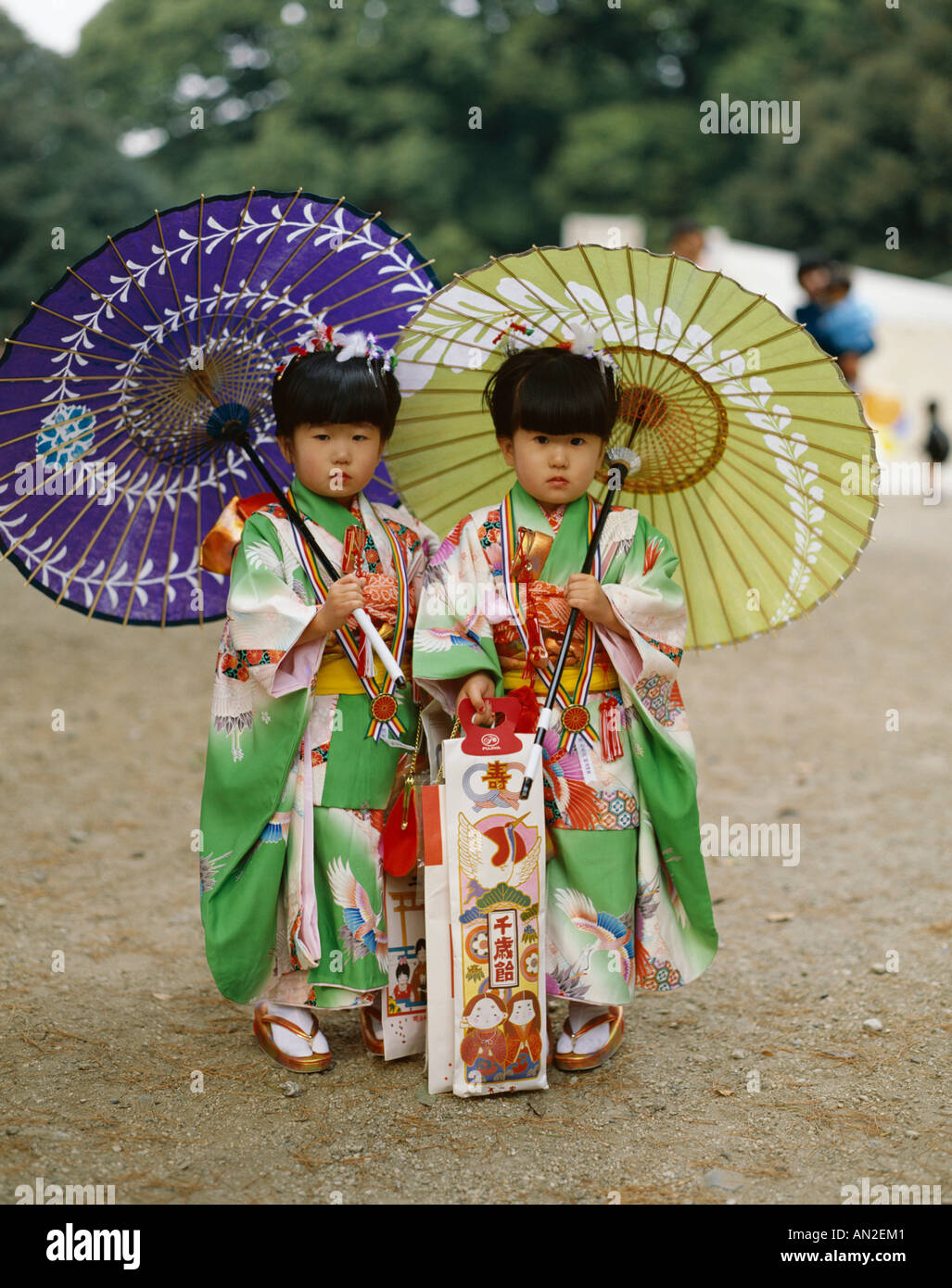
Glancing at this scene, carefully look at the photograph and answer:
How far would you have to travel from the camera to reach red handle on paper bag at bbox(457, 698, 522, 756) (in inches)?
107

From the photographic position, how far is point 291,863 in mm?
2889

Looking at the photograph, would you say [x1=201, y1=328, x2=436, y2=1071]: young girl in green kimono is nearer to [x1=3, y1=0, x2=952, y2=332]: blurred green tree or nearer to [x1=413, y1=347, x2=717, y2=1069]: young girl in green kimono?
[x1=413, y1=347, x2=717, y2=1069]: young girl in green kimono

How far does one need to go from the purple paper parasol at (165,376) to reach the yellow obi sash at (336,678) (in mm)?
454

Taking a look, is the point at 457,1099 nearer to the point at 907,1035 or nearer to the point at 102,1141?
the point at 102,1141

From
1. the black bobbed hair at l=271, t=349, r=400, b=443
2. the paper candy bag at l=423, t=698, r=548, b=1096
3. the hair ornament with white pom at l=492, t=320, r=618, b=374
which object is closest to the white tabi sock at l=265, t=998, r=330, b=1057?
the paper candy bag at l=423, t=698, r=548, b=1096

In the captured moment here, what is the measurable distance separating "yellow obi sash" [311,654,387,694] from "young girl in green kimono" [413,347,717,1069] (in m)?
0.18

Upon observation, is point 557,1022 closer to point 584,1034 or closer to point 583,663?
point 584,1034

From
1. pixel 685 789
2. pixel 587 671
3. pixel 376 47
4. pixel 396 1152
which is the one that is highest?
pixel 376 47

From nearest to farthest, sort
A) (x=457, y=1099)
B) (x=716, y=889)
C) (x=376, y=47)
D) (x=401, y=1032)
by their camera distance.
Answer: (x=457, y=1099) → (x=401, y=1032) → (x=716, y=889) → (x=376, y=47)

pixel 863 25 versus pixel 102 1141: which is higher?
pixel 863 25

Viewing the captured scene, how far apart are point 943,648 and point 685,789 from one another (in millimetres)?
5714

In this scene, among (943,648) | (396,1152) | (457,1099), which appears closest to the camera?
(396,1152)

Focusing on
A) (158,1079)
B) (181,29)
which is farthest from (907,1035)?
(181,29)

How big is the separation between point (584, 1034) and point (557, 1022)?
0.27m
